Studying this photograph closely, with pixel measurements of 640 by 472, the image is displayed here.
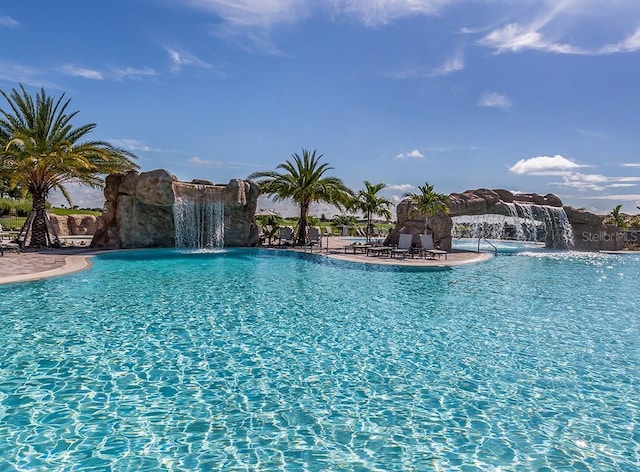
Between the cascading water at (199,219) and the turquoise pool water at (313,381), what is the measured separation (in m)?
12.0

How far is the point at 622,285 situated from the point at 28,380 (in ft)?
58.0

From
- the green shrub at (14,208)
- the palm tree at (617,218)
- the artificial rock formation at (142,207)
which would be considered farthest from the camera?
the green shrub at (14,208)

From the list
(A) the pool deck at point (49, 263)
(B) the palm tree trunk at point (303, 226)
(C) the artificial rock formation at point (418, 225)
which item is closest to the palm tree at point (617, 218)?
(C) the artificial rock formation at point (418, 225)

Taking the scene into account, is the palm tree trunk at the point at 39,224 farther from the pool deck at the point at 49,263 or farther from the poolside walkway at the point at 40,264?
the poolside walkway at the point at 40,264

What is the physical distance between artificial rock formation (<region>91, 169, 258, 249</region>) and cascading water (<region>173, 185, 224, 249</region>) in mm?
413

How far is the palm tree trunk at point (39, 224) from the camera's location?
20.1 m

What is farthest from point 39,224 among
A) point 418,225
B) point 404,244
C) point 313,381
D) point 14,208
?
point 14,208

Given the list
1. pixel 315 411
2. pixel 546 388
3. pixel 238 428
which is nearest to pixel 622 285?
pixel 546 388

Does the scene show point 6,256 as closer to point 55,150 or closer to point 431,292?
point 55,150

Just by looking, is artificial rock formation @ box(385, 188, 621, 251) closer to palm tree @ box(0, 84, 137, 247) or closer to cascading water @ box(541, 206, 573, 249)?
cascading water @ box(541, 206, 573, 249)

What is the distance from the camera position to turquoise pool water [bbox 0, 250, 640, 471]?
3.87m

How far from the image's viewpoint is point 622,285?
1434 cm

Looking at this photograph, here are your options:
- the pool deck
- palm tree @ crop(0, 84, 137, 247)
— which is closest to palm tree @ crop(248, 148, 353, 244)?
the pool deck

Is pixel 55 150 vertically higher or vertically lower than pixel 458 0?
lower
